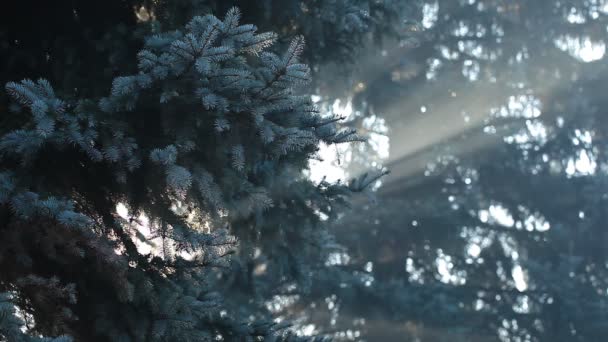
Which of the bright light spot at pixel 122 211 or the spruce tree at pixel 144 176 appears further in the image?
the bright light spot at pixel 122 211

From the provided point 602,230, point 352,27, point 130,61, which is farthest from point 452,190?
point 130,61

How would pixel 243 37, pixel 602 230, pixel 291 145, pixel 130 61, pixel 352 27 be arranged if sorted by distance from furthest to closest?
pixel 602 230, pixel 352 27, pixel 130 61, pixel 291 145, pixel 243 37

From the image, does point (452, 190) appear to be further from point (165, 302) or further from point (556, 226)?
point (165, 302)

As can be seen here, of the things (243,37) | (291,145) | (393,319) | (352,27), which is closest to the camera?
(243,37)

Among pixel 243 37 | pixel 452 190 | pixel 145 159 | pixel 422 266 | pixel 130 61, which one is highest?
pixel 452 190

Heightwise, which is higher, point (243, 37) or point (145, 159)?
point (243, 37)

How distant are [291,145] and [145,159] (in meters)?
0.73

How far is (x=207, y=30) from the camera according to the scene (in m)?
2.87

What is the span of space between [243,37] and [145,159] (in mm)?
832

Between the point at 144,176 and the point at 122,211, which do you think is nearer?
the point at 144,176

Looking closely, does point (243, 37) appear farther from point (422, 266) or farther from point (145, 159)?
point (422, 266)

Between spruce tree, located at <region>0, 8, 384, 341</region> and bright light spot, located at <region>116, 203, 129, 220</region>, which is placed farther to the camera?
bright light spot, located at <region>116, 203, 129, 220</region>

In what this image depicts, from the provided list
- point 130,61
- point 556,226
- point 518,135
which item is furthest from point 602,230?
point 130,61

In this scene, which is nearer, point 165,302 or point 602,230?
point 165,302
